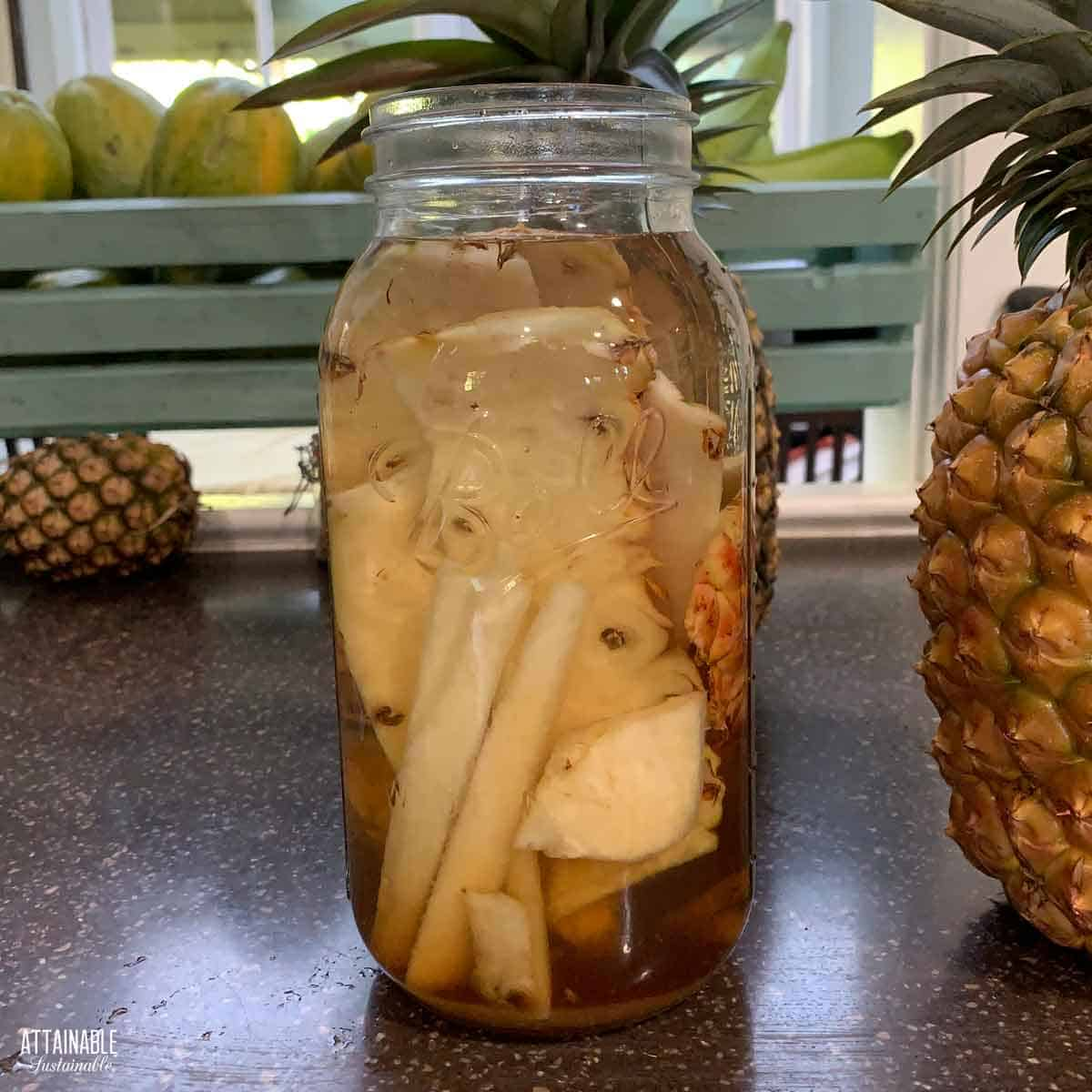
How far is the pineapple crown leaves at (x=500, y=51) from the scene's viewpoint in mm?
532

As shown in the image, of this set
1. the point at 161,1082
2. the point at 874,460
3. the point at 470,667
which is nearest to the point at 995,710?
the point at 470,667

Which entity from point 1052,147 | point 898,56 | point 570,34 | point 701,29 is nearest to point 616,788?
point 1052,147

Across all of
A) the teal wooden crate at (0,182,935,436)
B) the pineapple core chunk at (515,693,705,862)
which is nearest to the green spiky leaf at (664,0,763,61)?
the teal wooden crate at (0,182,935,436)

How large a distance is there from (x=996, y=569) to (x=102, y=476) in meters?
0.72

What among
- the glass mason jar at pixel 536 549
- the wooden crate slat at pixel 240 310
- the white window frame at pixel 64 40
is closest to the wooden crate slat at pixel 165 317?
the wooden crate slat at pixel 240 310

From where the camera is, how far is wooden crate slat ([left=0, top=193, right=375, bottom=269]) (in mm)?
877

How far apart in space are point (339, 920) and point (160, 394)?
58 cm

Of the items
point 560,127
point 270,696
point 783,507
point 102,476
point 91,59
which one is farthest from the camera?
point 91,59

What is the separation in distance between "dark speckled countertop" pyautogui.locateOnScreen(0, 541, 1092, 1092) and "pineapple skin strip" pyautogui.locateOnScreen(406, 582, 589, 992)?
0.23 ft

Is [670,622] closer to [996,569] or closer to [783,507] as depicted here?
[996,569]

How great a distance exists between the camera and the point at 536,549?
0.36 m

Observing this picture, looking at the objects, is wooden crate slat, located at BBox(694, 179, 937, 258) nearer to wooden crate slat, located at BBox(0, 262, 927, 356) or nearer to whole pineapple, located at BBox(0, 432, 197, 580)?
wooden crate slat, located at BBox(0, 262, 927, 356)

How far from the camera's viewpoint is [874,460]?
111 cm

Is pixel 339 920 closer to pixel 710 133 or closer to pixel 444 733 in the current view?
pixel 444 733
